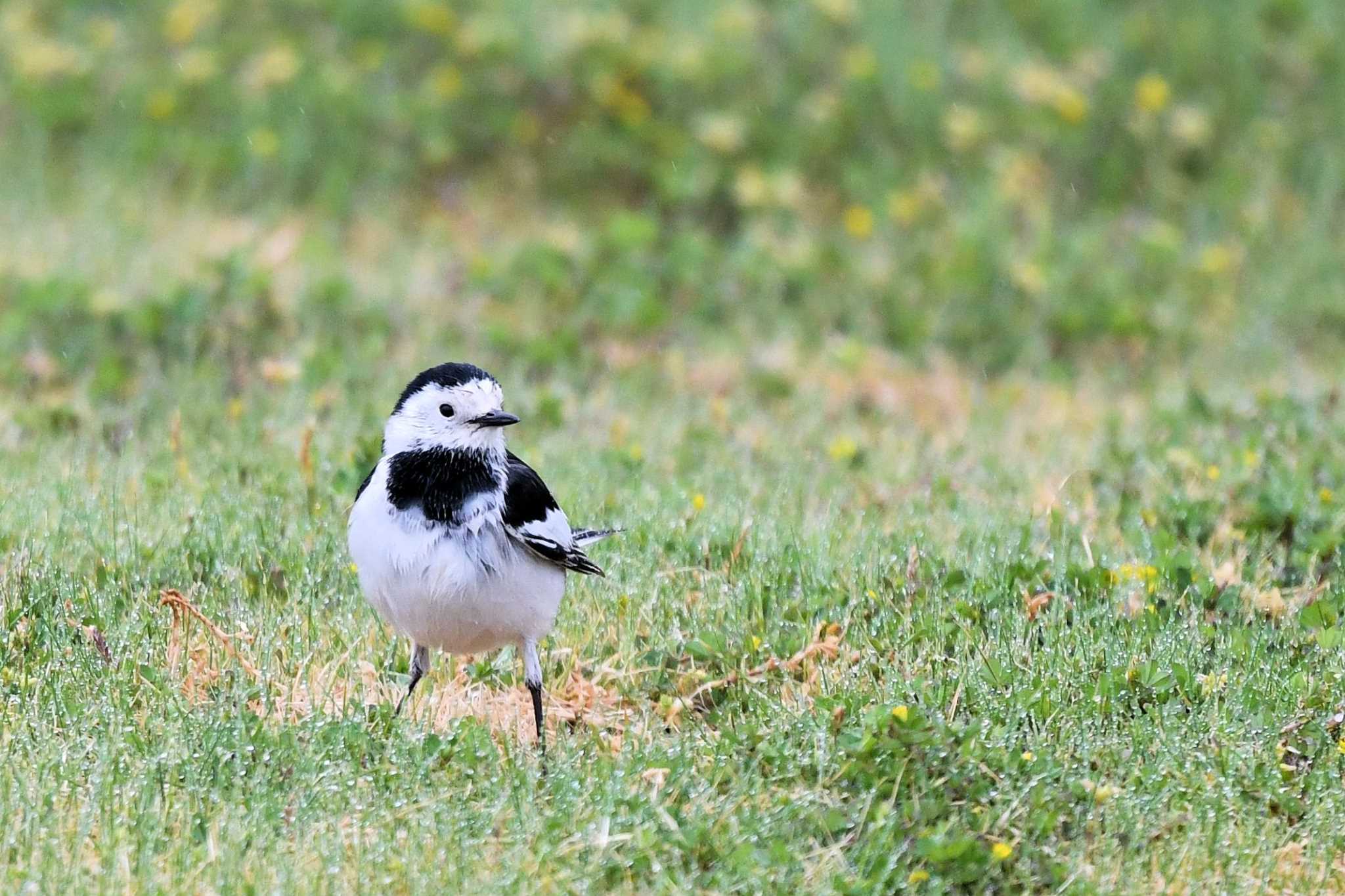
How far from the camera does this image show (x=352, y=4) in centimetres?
1208

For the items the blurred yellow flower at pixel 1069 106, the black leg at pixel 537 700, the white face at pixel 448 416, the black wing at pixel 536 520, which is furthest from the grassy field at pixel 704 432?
the white face at pixel 448 416

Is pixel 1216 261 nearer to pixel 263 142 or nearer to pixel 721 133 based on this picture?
pixel 721 133

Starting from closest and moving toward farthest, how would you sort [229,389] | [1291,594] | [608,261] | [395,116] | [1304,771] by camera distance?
[1304,771] < [1291,594] < [229,389] < [608,261] < [395,116]

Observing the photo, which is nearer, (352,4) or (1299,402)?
(1299,402)

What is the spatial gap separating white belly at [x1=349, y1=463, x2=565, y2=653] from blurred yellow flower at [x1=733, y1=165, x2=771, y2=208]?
6.20 meters

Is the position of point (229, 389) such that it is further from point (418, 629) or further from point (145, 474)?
point (418, 629)

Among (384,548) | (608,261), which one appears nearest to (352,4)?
(608,261)

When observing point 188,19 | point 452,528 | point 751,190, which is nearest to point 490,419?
point 452,528

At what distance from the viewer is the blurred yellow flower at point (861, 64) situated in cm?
1172

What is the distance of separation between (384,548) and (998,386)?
5545 mm

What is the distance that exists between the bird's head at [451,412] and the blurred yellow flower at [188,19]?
7.50 m

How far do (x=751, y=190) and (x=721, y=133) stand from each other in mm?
438

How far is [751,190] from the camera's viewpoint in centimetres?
1113

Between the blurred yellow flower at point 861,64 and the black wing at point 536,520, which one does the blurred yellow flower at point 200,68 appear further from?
the black wing at point 536,520
